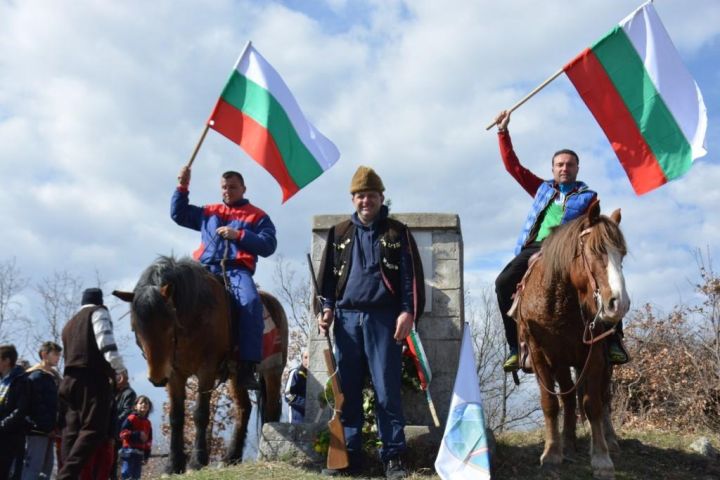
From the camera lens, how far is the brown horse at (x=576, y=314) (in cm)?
587

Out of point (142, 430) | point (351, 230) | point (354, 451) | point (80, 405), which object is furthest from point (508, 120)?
point (142, 430)

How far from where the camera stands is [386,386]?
6277mm

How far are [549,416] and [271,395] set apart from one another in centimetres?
353

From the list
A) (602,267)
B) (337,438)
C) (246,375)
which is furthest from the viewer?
(246,375)

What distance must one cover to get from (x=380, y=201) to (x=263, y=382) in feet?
10.5

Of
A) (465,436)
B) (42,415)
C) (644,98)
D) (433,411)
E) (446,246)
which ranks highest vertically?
(644,98)

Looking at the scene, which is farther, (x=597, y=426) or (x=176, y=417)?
(x=176, y=417)

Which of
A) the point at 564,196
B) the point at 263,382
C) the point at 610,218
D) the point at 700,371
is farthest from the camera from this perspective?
the point at 700,371

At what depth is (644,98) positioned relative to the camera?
303 inches

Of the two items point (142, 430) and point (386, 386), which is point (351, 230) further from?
point (142, 430)

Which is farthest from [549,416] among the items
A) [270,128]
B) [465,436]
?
[270,128]

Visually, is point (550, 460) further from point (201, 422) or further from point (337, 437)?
point (201, 422)

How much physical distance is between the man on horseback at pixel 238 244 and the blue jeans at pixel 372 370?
1.17 m

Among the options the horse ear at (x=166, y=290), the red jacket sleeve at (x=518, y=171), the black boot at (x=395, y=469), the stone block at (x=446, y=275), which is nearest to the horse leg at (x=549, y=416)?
the stone block at (x=446, y=275)
